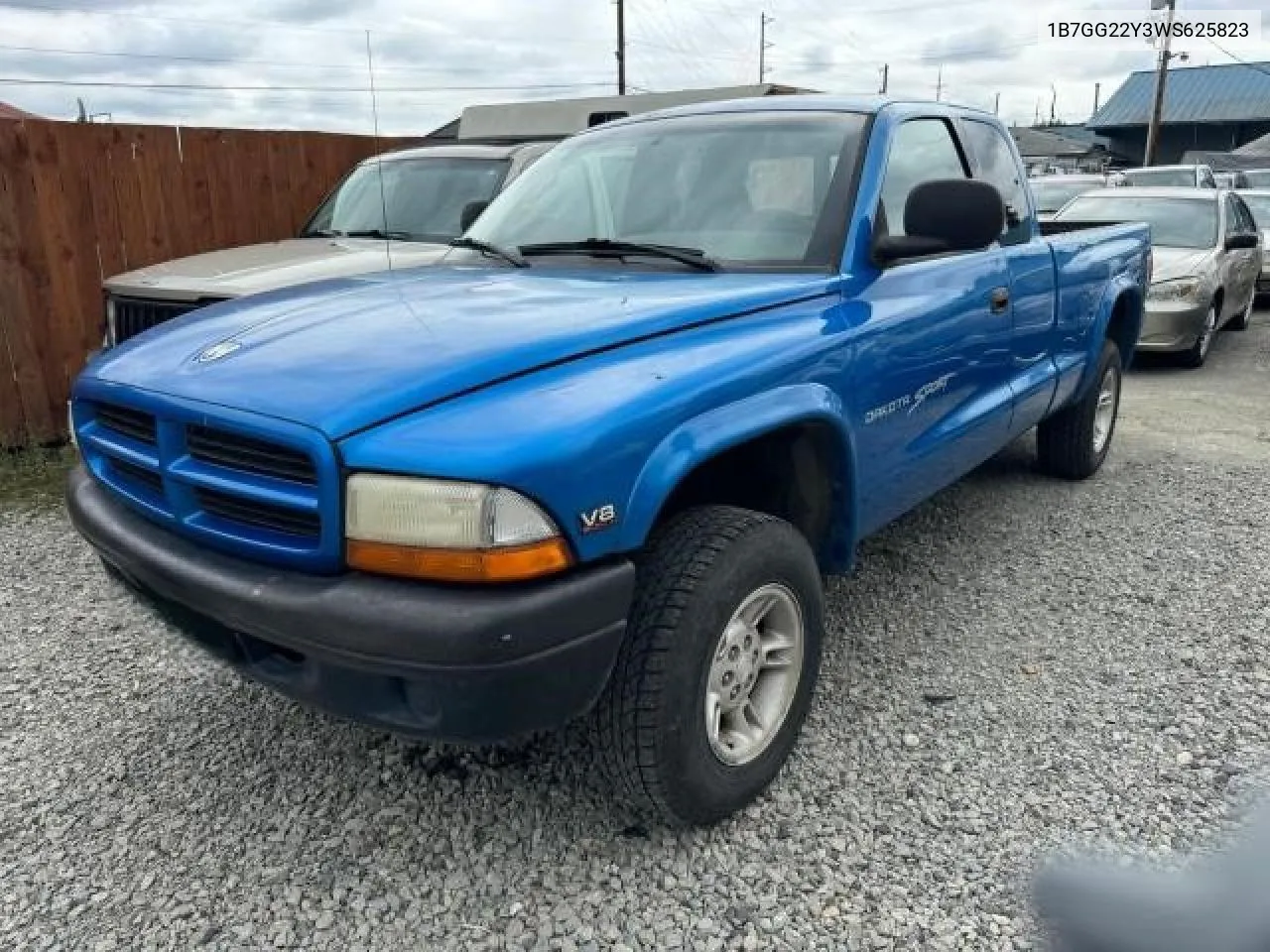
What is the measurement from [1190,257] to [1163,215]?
106 cm

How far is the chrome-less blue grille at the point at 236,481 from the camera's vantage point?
6.68ft

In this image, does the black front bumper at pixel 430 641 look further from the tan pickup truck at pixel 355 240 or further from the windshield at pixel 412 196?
the windshield at pixel 412 196

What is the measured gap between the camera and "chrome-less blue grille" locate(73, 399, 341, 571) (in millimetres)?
2035

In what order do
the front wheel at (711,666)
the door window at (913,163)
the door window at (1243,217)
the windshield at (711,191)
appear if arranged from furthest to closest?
the door window at (1243,217), the door window at (913,163), the windshield at (711,191), the front wheel at (711,666)

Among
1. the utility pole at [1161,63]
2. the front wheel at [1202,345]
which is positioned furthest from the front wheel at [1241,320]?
the utility pole at [1161,63]

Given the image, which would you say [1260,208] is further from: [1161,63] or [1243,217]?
[1161,63]

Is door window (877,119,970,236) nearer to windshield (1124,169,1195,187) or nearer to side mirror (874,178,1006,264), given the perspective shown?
side mirror (874,178,1006,264)

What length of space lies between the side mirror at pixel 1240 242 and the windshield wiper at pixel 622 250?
7963mm

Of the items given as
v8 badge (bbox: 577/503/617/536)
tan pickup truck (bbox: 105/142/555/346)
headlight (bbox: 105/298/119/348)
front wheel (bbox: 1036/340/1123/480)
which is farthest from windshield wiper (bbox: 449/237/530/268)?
front wheel (bbox: 1036/340/1123/480)

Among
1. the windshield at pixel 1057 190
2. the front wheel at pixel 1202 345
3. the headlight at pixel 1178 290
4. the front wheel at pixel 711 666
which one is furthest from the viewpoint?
the windshield at pixel 1057 190

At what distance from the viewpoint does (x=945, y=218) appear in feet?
9.78

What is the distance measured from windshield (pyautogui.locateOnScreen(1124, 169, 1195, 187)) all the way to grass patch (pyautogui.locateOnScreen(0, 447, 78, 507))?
15453 mm

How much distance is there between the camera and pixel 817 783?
9.06 feet

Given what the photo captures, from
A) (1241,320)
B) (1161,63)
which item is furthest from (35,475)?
(1161,63)
